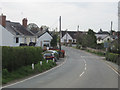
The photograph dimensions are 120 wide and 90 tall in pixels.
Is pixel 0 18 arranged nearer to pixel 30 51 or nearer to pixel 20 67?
pixel 30 51

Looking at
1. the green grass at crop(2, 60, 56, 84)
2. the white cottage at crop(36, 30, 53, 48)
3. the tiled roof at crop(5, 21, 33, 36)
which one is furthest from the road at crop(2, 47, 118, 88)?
the white cottage at crop(36, 30, 53, 48)

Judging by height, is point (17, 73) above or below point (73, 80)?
above

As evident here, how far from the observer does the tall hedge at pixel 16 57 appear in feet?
55.5

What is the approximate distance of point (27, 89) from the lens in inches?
493

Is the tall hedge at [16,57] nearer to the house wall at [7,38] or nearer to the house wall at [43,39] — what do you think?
the house wall at [7,38]

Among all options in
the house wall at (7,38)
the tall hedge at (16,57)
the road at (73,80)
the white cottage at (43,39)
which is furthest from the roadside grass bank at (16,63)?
the white cottage at (43,39)

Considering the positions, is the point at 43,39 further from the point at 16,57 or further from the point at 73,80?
the point at 73,80

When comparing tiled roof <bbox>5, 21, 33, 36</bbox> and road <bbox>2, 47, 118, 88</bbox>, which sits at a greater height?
tiled roof <bbox>5, 21, 33, 36</bbox>

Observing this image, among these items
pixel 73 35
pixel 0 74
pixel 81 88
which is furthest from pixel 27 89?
pixel 73 35

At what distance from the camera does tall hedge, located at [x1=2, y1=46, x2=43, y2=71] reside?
1690cm

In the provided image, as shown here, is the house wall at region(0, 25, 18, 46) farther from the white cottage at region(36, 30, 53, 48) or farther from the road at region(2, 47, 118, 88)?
the road at region(2, 47, 118, 88)

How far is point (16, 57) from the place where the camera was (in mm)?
18641

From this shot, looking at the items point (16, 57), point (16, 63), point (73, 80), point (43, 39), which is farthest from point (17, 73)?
point (43, 39)

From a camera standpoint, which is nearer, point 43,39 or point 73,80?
point 73,80
